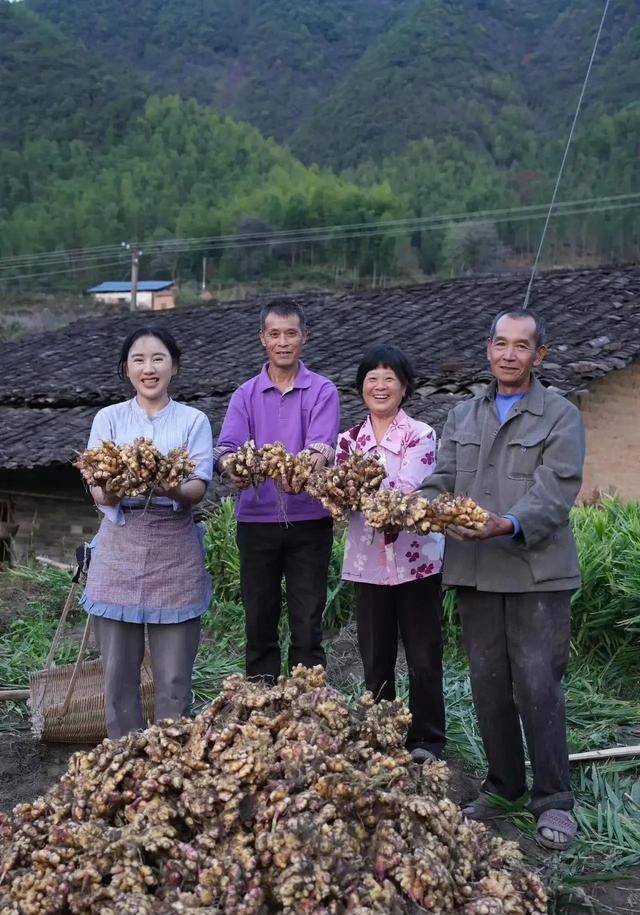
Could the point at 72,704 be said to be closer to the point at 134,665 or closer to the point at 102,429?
the point at 134,665

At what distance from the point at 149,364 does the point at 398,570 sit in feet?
3.89

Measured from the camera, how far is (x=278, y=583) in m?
3.79

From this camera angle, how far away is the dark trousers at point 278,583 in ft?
12.1

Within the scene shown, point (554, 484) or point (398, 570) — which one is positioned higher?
point (554, 484)

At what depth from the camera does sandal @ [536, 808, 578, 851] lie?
3.09 meters

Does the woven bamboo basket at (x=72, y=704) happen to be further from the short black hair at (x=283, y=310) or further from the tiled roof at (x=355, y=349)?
the tiled roof at (x=355, y=349)

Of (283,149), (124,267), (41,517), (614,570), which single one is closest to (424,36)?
(283,149)

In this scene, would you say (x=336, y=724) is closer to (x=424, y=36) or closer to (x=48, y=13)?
(x=424, y=36)

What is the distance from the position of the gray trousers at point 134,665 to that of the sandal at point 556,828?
1.31m

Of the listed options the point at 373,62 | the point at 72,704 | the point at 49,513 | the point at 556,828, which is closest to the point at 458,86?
the point at 373,62

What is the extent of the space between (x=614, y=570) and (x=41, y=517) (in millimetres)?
8454

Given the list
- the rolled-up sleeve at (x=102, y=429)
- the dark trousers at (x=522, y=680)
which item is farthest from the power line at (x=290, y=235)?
the dark trousers at (x=522, y=680)

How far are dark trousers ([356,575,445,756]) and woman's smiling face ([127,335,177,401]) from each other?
108 centimetres

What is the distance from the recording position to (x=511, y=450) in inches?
127
